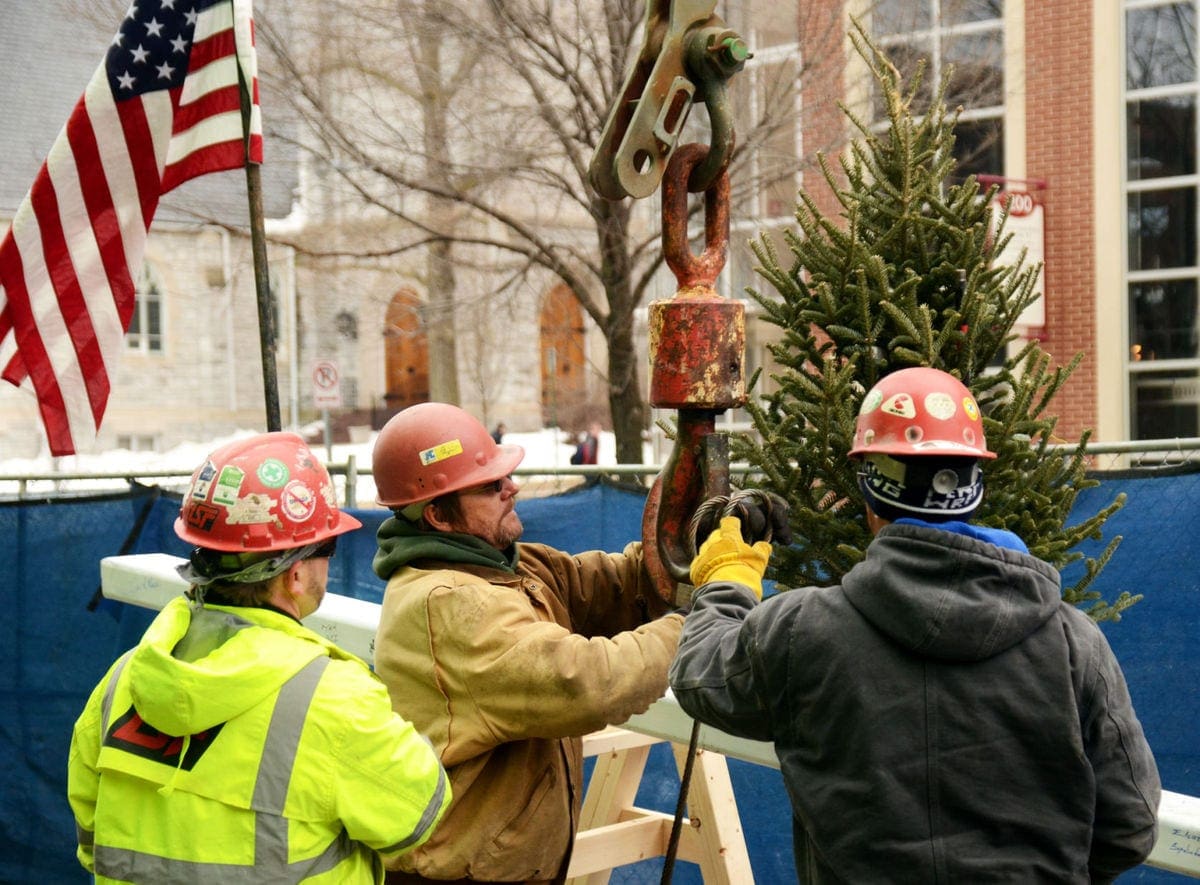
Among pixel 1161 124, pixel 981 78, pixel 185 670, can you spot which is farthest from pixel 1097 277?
pixel 185 670

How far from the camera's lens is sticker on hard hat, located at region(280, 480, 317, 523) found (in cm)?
265

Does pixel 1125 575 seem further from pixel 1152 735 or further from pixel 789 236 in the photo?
pixel 789 236

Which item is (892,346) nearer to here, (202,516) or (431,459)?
(431,459)

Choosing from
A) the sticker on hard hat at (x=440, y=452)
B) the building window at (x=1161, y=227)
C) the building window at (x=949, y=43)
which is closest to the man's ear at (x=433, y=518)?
the sticker on hard hat at (x=440, y=452)

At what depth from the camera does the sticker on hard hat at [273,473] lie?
267 cm

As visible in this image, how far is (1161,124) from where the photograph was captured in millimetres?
16609

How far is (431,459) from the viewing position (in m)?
3.23

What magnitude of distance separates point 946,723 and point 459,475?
1388mm

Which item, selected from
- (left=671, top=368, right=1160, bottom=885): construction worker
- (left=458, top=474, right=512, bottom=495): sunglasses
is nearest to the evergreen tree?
(left=458, top=474, right=512, bottom=495): sunglasses

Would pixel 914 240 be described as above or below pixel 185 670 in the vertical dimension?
above

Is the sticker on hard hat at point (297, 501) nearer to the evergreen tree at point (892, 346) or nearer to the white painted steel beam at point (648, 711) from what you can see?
the white painted steel beam at point (648, 711)

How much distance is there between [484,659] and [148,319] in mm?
34979

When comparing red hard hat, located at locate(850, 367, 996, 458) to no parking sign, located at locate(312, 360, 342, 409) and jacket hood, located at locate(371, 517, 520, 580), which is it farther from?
no parking sign, located at locate(312, 360, 342, 409)

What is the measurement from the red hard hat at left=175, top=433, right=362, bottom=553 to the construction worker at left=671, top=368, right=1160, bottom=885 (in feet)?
3.01
